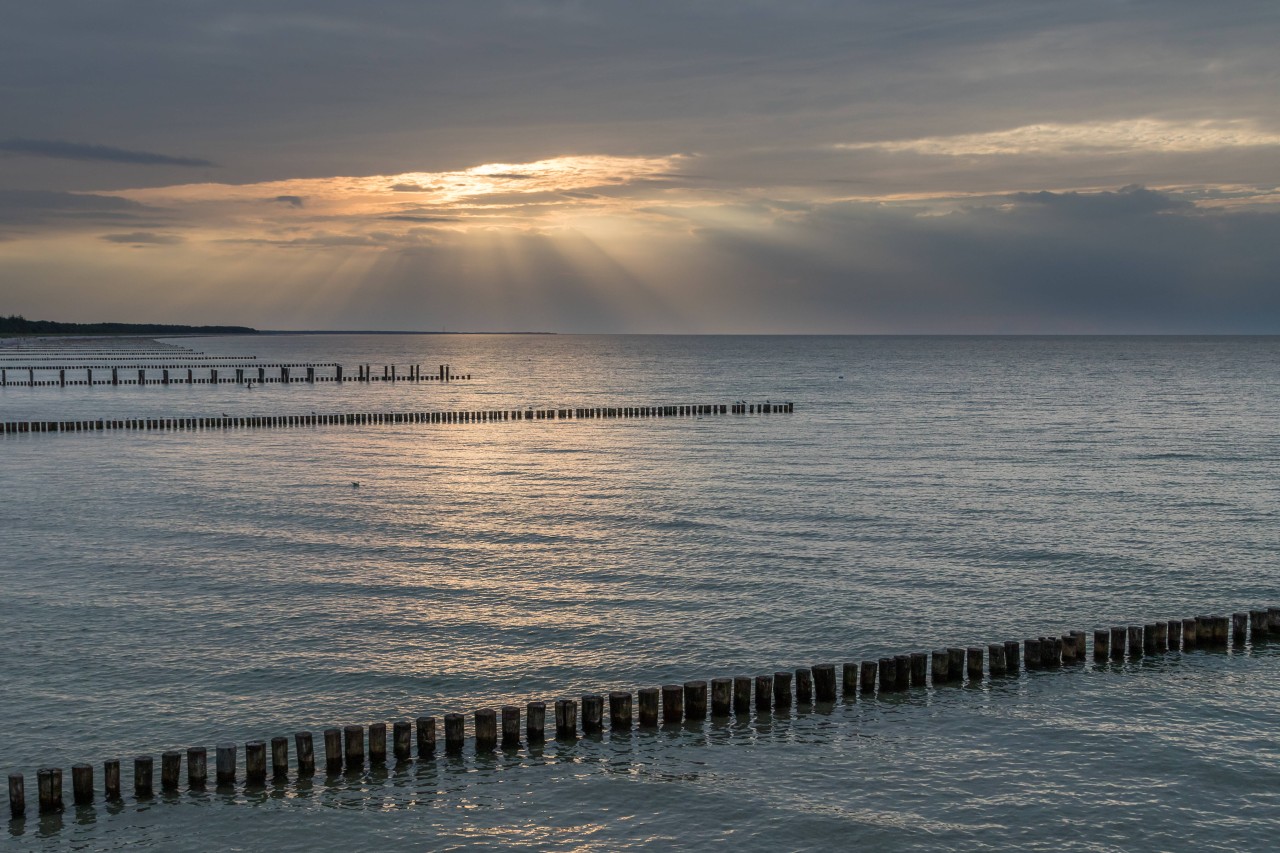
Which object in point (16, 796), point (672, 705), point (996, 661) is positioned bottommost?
point (16, 796)

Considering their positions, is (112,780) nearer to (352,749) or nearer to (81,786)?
(81,786)

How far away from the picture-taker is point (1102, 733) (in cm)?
2138

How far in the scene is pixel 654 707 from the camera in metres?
21.5

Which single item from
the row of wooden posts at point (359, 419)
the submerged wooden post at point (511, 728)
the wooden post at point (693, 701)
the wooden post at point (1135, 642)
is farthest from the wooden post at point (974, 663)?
the row of wooden posts at point (359, 419)

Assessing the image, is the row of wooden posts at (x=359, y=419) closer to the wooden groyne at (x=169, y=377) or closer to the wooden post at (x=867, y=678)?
the wooden groyne at (x=169, y=377)

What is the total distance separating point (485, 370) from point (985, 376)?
8087 cm

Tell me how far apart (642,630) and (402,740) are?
26.8 feet

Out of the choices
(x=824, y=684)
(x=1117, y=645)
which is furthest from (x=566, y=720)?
(x=1117, y=645)

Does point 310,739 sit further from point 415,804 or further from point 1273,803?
point 1273,803

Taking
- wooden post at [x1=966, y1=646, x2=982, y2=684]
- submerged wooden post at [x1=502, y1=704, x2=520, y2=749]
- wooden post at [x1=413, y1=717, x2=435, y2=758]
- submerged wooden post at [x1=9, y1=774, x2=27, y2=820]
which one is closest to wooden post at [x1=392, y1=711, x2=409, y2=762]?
wooden post at [x1=413, y1=717, x2=435, y2=758]

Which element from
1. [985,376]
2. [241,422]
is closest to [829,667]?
[241,422]

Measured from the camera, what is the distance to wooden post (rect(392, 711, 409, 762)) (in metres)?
19.7

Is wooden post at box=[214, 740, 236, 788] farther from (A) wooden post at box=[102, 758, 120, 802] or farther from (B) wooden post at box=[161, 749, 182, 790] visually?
(A) wooden post at box=[102, 758, 120, 802]

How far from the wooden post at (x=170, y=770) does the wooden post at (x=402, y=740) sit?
133 inches
